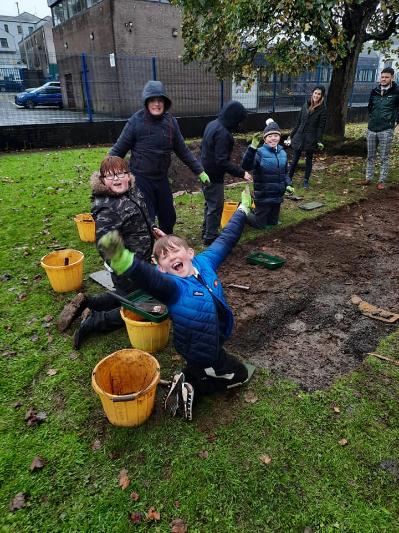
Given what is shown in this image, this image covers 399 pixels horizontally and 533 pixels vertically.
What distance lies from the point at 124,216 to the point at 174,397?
5.40 feet

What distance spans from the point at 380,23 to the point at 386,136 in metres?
6.82

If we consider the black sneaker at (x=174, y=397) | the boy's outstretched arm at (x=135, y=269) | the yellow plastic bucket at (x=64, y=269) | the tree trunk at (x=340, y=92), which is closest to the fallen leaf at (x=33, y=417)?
the black sneaker at (x=174, y=397)

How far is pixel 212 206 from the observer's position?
5531 mm

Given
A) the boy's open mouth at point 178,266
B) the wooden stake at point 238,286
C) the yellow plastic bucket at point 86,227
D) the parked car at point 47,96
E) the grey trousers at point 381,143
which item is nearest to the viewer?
the boy's open mouth at point 178,266

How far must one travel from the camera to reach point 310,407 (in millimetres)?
2881

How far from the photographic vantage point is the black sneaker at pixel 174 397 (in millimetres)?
2824

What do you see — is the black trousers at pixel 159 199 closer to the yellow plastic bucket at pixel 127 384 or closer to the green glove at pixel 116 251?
the yellow plastic bucket at pixel 127 384

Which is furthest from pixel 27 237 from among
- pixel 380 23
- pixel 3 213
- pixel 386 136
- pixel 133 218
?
pixel 380 23

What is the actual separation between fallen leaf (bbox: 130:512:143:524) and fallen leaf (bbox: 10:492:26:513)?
0.66 meters

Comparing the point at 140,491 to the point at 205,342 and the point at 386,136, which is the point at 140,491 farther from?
the point at 386,136

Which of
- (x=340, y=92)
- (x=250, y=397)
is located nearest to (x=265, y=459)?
(x=250, y=397)

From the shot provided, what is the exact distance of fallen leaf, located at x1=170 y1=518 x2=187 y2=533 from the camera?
2137mm

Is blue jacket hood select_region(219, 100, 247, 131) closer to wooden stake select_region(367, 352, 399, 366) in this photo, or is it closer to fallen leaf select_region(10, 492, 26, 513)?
wooden stake select_region(367, 352, 399, 366)

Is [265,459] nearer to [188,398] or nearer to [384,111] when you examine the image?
[188,398]
